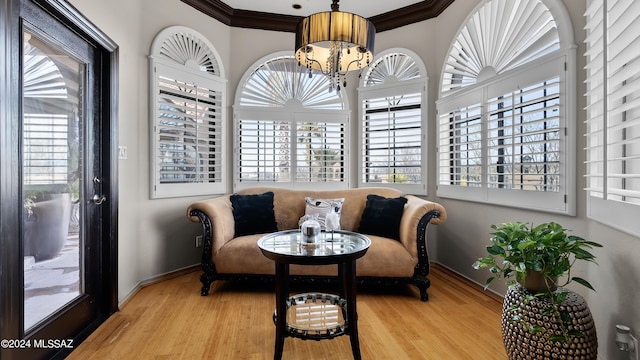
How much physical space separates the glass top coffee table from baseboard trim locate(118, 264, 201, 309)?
1475 millimetres

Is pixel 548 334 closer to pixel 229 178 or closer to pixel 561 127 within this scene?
pixel 561 127

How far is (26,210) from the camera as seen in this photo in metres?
1.71

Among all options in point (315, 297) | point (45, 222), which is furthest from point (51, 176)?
point (315, 297)

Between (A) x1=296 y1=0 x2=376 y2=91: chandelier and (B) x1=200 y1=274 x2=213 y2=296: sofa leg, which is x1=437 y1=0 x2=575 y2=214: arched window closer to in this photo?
(A) x1=296 y1=0 x2=376 y2=91: chandelier

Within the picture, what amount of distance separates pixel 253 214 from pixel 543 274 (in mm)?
2488

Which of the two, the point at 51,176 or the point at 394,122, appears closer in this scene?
the point at 51,176

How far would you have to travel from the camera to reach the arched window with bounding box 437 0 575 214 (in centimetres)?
219

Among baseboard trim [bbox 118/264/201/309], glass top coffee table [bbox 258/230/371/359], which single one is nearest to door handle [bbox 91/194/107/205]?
baseboard trim [bbox 118/264/201/309]

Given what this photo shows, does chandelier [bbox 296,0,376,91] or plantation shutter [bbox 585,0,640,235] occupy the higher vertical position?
chandelier [bbox 296,0,376,91]

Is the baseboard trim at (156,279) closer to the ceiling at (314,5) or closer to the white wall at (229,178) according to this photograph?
the white wall at (229,178)

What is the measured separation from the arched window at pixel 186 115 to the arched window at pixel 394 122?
180cm

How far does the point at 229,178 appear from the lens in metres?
3.94

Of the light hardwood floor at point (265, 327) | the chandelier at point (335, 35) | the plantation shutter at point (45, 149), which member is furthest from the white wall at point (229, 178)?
the chandelier at point (335, 35)

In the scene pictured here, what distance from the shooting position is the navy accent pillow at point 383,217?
121 inches
